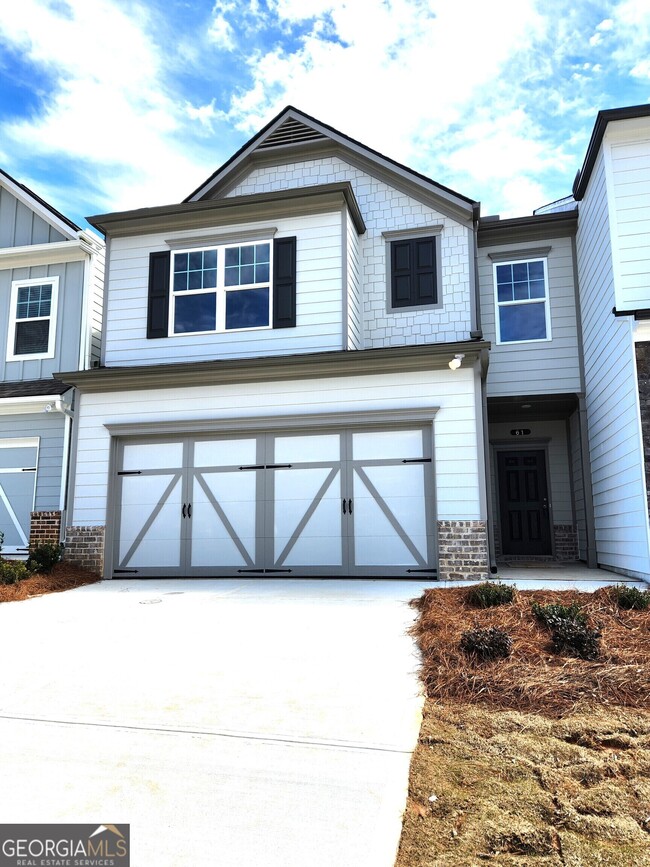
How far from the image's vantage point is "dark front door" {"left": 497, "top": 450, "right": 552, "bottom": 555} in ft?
42.5

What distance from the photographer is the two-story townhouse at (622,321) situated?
312 inches

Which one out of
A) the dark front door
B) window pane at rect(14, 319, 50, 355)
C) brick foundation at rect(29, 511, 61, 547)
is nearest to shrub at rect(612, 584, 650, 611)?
the dark front door

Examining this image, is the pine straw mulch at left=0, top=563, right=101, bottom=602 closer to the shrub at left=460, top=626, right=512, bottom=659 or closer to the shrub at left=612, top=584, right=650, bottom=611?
the shrub at left=460, top=626, right=512, bottom=659

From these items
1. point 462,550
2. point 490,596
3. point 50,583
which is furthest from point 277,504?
point 490,596

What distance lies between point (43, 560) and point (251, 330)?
16.1 feet

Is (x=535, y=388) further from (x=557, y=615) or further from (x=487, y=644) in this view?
(x=487, y=644)

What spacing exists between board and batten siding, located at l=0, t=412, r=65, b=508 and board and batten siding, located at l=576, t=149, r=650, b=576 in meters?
9.31

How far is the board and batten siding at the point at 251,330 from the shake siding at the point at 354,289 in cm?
26

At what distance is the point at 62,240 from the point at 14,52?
3509mm

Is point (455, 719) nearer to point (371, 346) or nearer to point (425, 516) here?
point (425, 516)

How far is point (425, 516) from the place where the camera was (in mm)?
9461

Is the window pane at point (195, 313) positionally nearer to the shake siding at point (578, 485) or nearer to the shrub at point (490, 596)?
the shrub at point (490, 596)

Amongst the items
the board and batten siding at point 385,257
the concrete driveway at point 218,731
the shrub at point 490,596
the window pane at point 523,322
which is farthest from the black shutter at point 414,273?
the concrete driveway at point 218,731

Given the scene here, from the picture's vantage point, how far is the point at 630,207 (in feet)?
28.9
